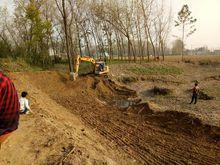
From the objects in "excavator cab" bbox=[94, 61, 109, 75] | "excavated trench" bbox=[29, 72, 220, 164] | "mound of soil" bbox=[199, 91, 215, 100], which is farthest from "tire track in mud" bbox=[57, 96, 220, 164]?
"excavator cab" bbox=[94, 61, 109, 75]

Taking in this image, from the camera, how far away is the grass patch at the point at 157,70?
2870cm

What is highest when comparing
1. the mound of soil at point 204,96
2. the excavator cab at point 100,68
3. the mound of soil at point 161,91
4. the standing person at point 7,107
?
the standing person at point 7,107

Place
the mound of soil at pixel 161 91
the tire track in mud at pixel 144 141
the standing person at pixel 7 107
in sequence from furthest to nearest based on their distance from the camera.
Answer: the mound of soil at pixel 161 91 < the tire track in mud at pixel 144 141 < the standing person at pixel 7 107

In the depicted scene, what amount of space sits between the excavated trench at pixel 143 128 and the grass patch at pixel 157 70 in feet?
29.1

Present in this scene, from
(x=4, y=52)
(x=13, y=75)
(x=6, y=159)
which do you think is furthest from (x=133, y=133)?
(x=4, y=52)

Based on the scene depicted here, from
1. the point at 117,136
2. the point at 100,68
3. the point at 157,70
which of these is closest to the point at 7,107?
the point at 117,136

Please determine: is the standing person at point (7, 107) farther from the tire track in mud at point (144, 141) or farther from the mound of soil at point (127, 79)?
the mound of soil at point (127, 79)

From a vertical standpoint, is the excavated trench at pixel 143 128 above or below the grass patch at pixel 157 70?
below

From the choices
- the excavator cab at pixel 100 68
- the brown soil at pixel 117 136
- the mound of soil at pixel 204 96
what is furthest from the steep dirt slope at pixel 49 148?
the excavator cab at pixel 100 68

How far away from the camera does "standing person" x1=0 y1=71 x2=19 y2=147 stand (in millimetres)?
2545

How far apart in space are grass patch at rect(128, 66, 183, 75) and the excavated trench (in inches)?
349

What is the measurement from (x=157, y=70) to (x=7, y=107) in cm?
2859

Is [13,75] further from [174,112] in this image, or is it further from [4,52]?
[174,112]

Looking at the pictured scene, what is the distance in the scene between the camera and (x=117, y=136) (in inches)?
412
